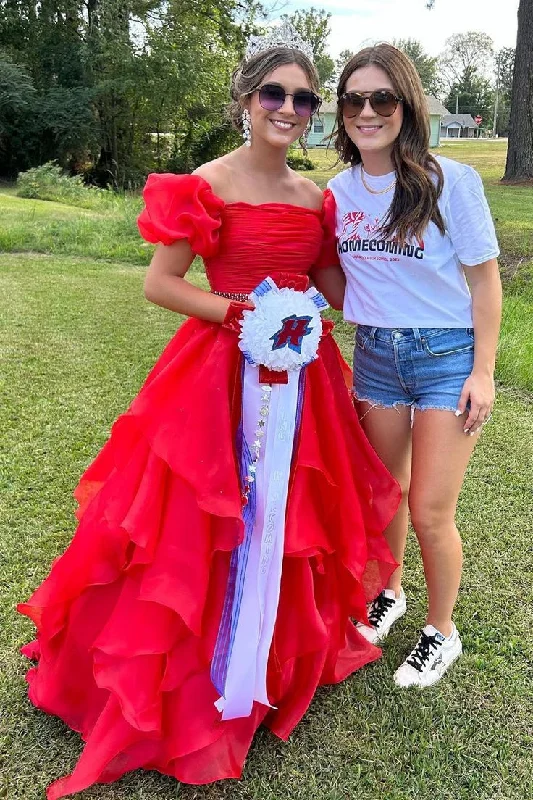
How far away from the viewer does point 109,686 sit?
6.42 ft

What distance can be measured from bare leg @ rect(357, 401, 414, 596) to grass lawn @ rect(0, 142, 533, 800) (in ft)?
2.02

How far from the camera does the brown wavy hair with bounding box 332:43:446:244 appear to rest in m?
2.02

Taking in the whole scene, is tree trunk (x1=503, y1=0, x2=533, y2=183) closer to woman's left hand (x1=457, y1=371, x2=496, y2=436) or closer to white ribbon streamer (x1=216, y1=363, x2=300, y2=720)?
woman's left hand (x1=457, y1=371, x2=496, y2=436)

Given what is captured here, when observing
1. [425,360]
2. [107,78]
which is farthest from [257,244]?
[107,78]

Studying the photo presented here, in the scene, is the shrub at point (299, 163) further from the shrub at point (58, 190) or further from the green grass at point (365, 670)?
the green grass at point (365, 670)

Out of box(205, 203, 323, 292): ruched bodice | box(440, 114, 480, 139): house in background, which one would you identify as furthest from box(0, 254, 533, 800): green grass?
box(440, 114, 480, 139): house in background

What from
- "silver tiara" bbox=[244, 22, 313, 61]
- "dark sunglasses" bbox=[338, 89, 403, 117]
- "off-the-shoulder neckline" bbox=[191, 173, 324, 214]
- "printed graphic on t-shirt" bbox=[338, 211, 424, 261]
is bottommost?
"printed graphic on t-shirt" bbox=[338, 211, 424, 261]

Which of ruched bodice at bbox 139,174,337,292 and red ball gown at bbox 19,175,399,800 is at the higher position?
ruched bodice at bbox 139,174,337,292

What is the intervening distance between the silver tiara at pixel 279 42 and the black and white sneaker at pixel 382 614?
1.92 metres

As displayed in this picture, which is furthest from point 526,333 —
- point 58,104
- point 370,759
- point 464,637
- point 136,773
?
point 58,104

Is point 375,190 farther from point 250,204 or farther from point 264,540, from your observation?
point 264,540

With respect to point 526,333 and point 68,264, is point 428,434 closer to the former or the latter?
point 526,333

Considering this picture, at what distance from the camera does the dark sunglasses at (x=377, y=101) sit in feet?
6.61

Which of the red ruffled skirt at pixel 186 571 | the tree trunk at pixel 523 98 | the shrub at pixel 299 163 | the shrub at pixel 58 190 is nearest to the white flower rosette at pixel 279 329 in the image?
the red ruffled skirt at pixel 186 571
